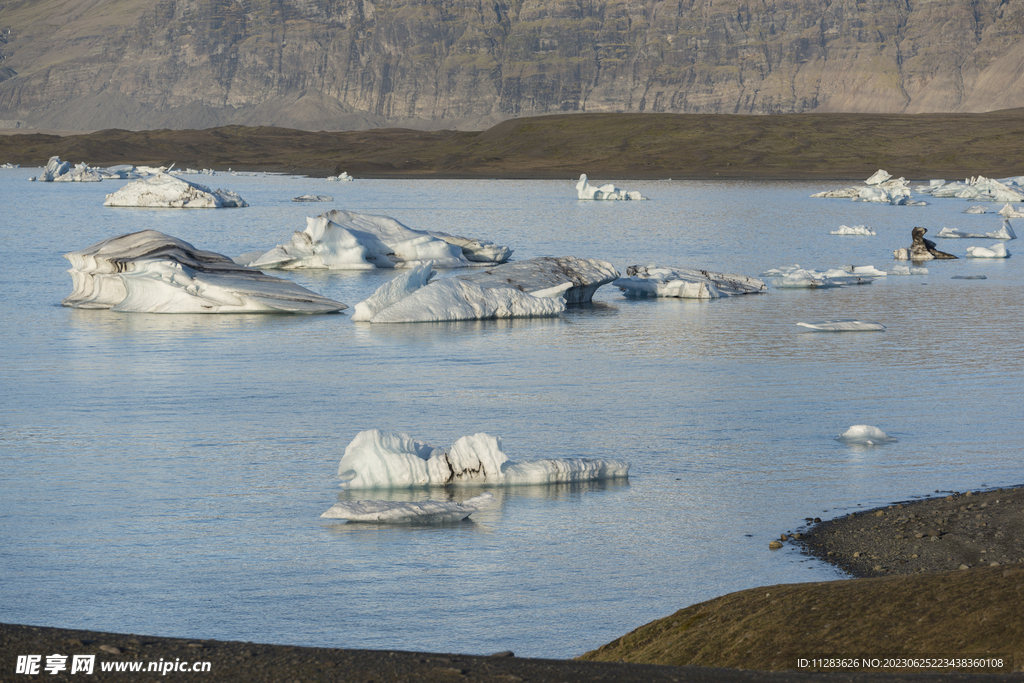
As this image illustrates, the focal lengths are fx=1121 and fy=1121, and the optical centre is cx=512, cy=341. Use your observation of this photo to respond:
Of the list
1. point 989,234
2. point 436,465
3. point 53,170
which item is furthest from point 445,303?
point 53,170

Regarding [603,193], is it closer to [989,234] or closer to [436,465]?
[989,234]

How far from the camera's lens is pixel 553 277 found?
18.1 meters

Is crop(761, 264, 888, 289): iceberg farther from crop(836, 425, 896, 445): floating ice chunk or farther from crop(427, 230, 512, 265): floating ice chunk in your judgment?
crop(836, 425, 896, 445): floating ice chunk

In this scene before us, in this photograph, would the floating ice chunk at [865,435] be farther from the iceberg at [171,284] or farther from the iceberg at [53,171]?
the iceberg at [53,171]

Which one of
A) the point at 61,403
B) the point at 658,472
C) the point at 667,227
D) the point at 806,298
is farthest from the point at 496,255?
the point at 658,472

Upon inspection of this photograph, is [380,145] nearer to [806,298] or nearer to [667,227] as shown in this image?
[667,227]

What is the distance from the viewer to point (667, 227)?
37031 millimetres

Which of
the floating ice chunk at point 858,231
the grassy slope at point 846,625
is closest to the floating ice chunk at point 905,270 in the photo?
the floating ice chunk at point 858,231

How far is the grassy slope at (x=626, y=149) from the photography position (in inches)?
3637

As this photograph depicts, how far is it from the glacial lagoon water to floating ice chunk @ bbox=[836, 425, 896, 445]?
0.16m

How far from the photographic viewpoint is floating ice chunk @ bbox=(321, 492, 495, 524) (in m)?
7.25

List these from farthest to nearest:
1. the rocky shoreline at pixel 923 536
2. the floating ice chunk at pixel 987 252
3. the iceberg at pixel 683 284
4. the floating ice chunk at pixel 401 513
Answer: the floating ice chunk at pixel 987 252 < the iceberg at pixel 683 284 < the floating ice chunk at pixel 401 513 < the rocky shoreline at pixel 923 536

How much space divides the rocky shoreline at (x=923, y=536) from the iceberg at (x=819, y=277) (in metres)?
13.8

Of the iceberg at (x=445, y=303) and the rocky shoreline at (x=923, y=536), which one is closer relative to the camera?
the rocky shoreline at (x=923, y=536)
